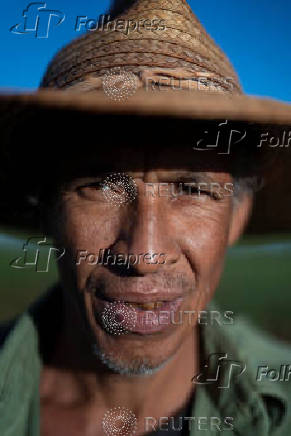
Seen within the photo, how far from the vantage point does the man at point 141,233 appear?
0.89 meters

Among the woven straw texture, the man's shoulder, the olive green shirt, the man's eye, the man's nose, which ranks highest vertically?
the woven straw texture

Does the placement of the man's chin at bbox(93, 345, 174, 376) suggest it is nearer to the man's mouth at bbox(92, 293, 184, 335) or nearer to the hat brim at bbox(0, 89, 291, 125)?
the man's mouth at bbox(92, 293, 184, 335)

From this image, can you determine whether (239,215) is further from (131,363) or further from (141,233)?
(131,363)

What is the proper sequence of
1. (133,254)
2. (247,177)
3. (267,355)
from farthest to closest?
1. (267,355)
2. (247,177)
3. (133,254)

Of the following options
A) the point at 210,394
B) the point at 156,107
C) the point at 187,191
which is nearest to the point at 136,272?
the point at 187,191

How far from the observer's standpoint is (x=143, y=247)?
91 cm

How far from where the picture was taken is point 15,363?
3.76 feet

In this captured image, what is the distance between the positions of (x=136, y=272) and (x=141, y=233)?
0.10m

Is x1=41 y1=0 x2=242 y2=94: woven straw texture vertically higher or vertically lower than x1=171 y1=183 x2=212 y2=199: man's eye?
higher

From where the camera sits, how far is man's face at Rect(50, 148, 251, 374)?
37.2 inches

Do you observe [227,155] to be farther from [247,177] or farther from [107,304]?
[107,304]

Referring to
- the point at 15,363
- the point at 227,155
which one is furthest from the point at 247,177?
the point at 15,363

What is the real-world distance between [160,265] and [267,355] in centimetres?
66

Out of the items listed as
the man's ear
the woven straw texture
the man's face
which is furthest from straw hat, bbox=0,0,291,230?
the man's ear
